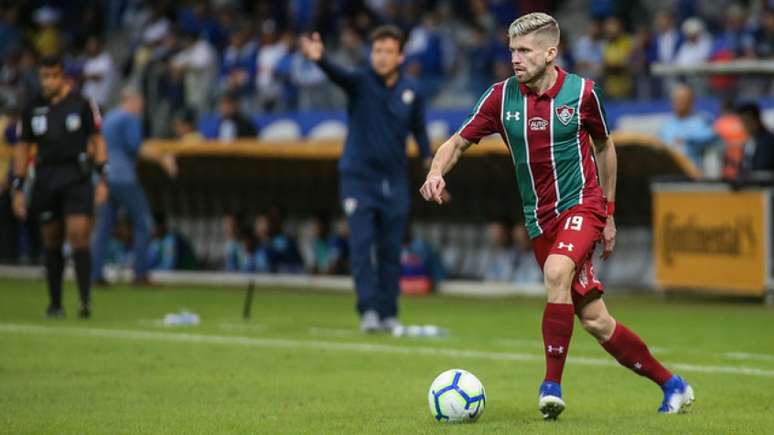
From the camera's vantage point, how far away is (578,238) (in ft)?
25.5

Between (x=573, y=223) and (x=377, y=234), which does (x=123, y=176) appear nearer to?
(x=377, y=234)

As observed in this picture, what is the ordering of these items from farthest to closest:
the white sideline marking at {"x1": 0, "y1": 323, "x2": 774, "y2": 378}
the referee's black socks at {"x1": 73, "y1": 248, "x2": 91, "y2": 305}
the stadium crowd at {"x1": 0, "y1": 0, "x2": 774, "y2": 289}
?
1. the stadium crowd at {"x1": 0, "y1": 0, "x2": 774, "y2": 289}
2. the referee's black socks at {"x1": 73, "y1": 248, "x2": 91, "y2": 305}
3. the white sideline marking at {"x1": 0, "y1": 323, "x2": 774, "y2": 378}

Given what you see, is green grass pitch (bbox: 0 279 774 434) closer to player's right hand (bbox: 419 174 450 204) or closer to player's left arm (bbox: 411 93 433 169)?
player's right hand (bbox: 419 174 450 204)

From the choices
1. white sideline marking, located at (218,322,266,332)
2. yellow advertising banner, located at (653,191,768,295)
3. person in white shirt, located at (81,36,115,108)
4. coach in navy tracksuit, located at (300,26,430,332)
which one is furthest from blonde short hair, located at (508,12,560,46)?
person in white shirt, located at (81,36,115,108)

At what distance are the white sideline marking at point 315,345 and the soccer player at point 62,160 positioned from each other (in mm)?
1014

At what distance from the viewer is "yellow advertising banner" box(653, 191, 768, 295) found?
16500 millimetres

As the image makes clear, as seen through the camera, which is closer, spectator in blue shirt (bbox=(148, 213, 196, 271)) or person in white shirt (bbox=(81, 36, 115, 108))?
spectator in blue shirt (bbox=(148, 213, 196, 271))

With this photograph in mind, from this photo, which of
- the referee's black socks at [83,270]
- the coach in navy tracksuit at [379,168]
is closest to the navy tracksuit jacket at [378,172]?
the coach in navy tracksuit at [379,168]

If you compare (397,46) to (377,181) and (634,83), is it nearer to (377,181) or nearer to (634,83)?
(377,181)

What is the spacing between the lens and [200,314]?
50.9 ft

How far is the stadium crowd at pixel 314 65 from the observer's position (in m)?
19.7

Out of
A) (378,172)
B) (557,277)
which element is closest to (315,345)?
(378,172)

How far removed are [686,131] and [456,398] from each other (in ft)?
37.9

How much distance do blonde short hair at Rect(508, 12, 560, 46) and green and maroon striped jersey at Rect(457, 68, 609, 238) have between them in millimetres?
265
